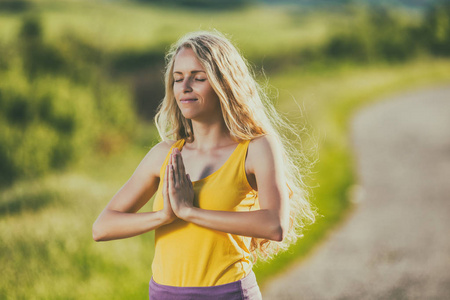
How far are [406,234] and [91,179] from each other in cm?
487

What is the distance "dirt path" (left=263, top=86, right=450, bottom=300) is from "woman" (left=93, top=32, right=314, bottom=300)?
3.61m

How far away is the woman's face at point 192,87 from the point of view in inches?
91.0

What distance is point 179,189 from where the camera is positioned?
2.19m

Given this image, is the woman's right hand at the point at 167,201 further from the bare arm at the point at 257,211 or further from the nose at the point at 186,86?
the nose at the point at 186,86

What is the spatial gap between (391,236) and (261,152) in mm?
5800

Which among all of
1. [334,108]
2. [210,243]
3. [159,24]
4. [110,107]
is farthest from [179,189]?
[159,24]

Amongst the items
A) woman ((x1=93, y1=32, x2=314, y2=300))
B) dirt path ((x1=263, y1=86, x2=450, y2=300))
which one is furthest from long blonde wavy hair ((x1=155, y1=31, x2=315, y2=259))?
dirt path ((x1=263, y1=86, x2=450, y2=300))

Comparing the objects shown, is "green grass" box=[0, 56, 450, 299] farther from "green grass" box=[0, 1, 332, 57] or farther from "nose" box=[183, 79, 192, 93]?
"green grass" box=[0, 1, 332, 57]

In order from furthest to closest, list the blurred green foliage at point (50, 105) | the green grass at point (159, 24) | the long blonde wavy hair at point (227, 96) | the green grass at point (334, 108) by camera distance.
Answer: the green grass at point (159, 24)
the blurred green foliage at point (50, 105)
the green grass at point (334, 108)
the long blonde wavy hair at point (227, 96)

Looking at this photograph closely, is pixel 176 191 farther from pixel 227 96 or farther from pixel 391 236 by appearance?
pixel 391 236

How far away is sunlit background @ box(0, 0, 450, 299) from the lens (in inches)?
219

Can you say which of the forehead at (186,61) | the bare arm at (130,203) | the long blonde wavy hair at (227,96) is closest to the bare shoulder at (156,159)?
the bare arm at (130,203)

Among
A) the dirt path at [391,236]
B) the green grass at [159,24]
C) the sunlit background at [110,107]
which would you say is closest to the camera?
the sunlit background at [110,107]

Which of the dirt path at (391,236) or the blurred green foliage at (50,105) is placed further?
the blurred green foliage at (50,105)
